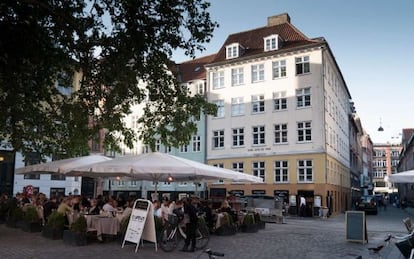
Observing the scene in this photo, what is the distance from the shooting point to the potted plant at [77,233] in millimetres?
13320

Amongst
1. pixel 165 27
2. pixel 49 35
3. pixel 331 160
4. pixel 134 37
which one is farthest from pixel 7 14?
pixel 331 160

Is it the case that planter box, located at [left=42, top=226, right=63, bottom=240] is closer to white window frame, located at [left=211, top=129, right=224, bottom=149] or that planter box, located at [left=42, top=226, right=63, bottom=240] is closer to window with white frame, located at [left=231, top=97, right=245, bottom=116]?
white window frame, located at [left=211, top=129, right=224, bottom=149]

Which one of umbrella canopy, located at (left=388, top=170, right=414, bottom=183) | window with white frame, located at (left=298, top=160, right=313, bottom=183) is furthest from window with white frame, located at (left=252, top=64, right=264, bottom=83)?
umbrella canopy, located at (left=388, top=170, right=414, bottom=183)

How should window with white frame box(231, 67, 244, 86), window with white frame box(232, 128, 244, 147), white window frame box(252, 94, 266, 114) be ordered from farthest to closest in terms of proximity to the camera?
window with white frame box(231, 67, 244, 86), window with white frame box(232, 128, 244, 147), white window frame box(252, 94, 266, 114)

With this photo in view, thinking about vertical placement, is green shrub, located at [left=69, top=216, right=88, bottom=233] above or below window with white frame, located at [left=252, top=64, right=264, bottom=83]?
below

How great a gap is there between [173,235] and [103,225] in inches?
96.0

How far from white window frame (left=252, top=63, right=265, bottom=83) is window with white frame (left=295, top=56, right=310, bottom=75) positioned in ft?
11.9

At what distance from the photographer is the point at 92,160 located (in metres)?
18.6

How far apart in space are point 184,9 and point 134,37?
1.53 meters

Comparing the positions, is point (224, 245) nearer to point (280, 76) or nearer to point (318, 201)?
point (318, 201)

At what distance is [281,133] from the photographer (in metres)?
39.9

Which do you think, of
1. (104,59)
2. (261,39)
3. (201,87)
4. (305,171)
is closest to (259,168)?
(305,171)

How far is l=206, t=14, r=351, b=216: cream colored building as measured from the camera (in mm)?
38031

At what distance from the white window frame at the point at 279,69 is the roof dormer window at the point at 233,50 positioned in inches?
177
